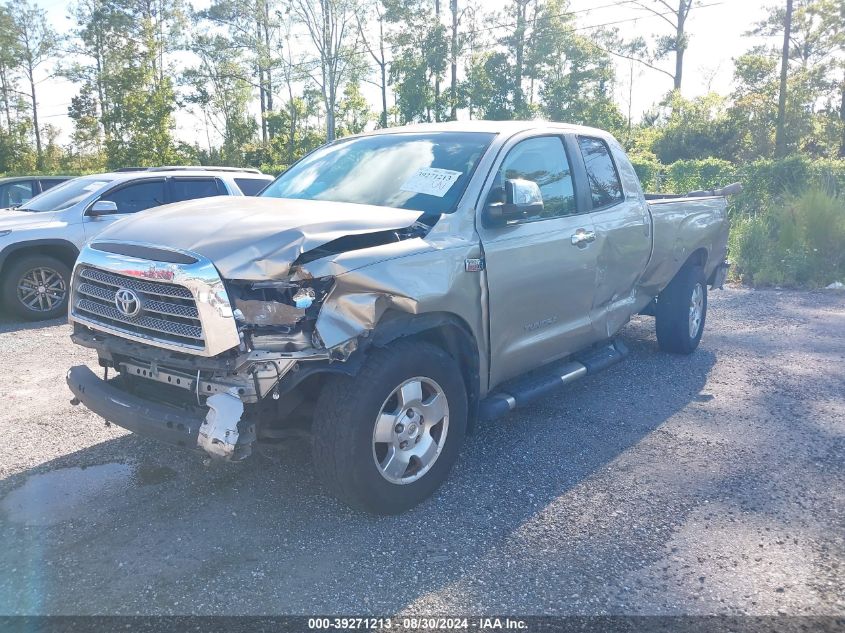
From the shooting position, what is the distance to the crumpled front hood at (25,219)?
8.08 m

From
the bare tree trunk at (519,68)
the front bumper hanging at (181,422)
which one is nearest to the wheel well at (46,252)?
the front bumper hanging at (181,422)

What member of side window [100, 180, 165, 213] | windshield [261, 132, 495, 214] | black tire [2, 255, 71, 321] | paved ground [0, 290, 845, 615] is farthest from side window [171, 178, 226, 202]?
windshield [261, 132, 495, 214]

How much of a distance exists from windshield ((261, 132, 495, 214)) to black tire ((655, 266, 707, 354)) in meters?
2.94

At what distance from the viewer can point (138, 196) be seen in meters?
8.80

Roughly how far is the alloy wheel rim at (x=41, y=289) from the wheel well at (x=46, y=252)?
0.20 m

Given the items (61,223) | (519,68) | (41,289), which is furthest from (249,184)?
(519,68)

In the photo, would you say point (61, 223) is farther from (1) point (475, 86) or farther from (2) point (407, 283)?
(1) point (475, 86)

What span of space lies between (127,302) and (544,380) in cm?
261

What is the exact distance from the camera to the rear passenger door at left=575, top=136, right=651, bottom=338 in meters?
4.93

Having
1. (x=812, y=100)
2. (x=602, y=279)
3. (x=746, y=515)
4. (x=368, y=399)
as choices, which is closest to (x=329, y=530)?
(x=368, y=399)

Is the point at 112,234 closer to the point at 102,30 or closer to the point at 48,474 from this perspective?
the point at 48,474

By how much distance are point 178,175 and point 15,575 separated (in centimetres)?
702

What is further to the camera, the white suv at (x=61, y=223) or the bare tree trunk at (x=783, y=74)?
the bare tree trunk at (x=783, y=74)

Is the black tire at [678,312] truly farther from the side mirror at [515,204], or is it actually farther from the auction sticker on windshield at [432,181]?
the auction sticker on windshield at [432,181]
